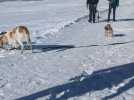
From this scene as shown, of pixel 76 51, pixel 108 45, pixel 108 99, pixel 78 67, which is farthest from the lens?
pixel 108 45

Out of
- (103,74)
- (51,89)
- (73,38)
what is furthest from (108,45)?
(51,89)

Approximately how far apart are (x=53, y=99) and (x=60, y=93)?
43 centimetres

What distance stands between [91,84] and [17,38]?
5542 mm

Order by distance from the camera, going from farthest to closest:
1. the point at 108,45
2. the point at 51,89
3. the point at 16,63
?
1. the point at 108,45
2. the point at 16,63
3. the point at 51,89

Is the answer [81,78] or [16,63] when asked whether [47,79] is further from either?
[16,63]

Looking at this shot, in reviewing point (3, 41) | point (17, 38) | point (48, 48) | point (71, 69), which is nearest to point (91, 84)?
point (71, 69)

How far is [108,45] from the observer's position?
16125 millimetres

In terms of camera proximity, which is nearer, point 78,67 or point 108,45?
point 78,67

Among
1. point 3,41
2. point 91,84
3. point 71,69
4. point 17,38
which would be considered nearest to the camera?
point 91,84

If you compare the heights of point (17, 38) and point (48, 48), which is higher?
point (17, 38)

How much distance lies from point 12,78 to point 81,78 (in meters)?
1.59

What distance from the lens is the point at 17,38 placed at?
15266 millimetres

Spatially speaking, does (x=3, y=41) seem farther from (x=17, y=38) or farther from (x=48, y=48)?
(x=48, y=48)

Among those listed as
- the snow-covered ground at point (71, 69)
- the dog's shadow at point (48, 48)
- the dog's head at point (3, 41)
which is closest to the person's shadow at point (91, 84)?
the snow-covered ground at point (71, 69)
